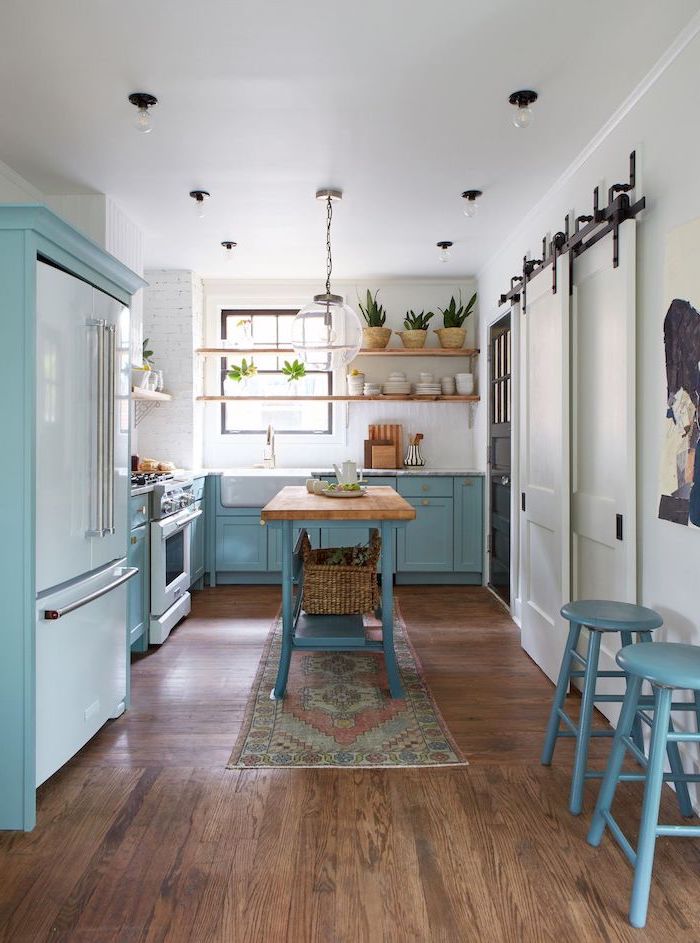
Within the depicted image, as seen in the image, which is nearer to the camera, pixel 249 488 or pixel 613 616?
pixel 613 616

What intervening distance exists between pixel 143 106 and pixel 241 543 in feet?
11.2

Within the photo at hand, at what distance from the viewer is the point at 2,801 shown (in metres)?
2.09

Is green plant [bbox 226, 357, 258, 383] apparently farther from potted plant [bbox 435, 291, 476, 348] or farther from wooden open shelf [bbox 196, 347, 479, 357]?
potted plant [bbox 435, 291, 476, 348]

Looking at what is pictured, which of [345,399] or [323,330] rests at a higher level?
[323,330]

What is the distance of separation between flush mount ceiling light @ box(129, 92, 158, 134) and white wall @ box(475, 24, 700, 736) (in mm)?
1971

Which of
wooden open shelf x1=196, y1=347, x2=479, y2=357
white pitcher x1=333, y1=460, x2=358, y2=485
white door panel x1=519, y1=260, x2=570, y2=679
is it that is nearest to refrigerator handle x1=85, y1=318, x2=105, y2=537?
white pitcher x1=333, y1=460, x2=358, y2=485

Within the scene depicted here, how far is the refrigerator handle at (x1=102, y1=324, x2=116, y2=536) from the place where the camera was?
8.49 feet

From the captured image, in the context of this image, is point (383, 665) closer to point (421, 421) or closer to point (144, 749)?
point (144, 749)

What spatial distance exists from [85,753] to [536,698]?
198cm

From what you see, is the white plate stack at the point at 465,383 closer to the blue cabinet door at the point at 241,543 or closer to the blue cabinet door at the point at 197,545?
the blue cabinet door at the point at 241,543

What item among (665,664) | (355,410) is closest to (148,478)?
(355,410)

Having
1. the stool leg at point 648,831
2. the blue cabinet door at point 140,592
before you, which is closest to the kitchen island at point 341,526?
the blue cabinet door at point 140,592

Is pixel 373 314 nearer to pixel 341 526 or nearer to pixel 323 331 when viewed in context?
pixel 323 331

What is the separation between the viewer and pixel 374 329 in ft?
18.8
